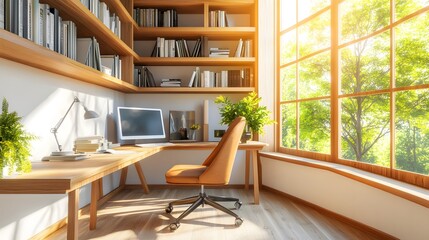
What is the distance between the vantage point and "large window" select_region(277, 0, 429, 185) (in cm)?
256

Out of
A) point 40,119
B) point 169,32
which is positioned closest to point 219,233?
point 40,119

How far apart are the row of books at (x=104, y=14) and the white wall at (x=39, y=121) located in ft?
2.15

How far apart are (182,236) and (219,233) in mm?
316

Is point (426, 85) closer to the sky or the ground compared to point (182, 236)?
closer to the sky

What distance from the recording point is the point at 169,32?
4.10 metres

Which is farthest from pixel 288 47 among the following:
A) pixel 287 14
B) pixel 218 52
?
pixel 218 52

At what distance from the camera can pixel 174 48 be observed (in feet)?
13.7

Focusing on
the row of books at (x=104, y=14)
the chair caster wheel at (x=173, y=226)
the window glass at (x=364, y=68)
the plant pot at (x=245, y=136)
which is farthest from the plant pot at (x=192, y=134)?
the window glass at (x=364, y=68)

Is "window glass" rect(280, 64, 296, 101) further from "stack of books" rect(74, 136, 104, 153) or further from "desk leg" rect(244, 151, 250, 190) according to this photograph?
"stack of books" rect(74, 136, 104, 153)

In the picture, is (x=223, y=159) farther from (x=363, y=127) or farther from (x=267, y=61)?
(x=363, y=127)

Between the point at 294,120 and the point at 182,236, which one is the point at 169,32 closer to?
the point at 294,120

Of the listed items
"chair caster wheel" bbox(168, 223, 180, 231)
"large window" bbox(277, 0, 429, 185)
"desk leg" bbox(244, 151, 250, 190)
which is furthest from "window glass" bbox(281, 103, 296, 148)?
"chair caster wheel" bbox(168, 223, 180, 231)

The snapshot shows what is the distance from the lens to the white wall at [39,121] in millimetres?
2051

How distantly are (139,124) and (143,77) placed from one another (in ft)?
2.64
